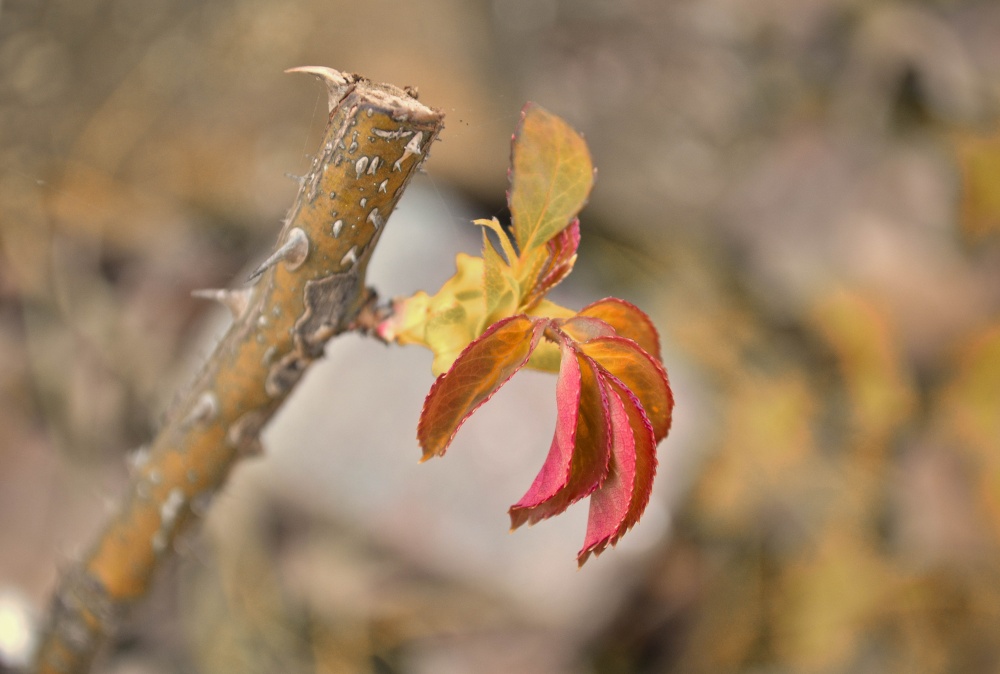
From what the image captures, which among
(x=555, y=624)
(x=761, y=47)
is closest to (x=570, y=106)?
(x=761, y=47)

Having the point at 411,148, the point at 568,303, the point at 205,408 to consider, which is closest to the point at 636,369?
the point at 411,148

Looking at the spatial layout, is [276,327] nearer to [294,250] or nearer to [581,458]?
[294,250]

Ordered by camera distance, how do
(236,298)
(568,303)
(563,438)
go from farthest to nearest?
(568,303) → (236,298) → (563,438)

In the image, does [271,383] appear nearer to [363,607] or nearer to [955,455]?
[363,607]

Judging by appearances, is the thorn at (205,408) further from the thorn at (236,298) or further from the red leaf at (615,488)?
the red leaf at (615,488)

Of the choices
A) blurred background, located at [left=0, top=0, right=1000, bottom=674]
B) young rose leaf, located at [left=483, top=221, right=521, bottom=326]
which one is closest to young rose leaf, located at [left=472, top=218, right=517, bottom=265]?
young rose leaf, located at [left=483, top=221, right=521, bottom=326]
